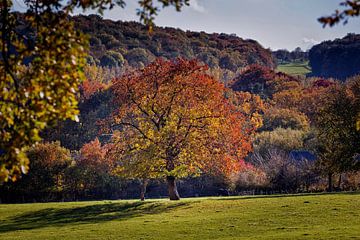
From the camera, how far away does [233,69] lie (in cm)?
17200

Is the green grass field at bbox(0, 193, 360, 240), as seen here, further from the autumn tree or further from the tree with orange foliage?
the autumn tree

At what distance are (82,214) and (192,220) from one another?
11.8 metres

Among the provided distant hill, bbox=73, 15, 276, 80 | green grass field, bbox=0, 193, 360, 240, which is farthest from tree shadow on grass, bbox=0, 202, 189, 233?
distant hill, bbox=73, 15, 276, 80

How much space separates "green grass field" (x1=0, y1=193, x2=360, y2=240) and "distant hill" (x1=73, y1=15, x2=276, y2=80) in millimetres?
110742

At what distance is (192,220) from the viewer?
30.9 metres

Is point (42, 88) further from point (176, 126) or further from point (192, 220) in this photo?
point (176, 126)

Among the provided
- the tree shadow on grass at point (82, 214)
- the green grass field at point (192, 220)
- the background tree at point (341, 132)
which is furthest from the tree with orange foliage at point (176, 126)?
the background tree at point (341, 132)

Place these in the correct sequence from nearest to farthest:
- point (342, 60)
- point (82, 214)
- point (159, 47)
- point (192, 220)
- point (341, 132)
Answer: point (192, 220) → point (341, 132) → point (82, 214) → point (159, 47) → point (342, 60)

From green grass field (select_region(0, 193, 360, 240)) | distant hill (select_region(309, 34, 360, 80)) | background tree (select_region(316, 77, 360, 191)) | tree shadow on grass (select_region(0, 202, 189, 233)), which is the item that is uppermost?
distant hill (select_region(309, 34, 360, 80))

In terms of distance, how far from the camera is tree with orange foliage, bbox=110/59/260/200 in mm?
41656

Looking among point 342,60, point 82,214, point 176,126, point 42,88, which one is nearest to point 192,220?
point 82,214

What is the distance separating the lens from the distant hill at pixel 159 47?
15600 cm

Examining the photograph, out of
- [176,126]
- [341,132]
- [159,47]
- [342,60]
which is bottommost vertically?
[341,132]

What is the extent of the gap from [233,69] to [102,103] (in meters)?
82.9
